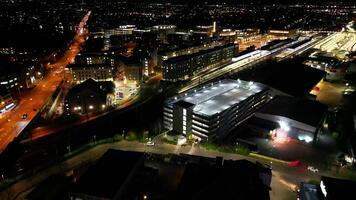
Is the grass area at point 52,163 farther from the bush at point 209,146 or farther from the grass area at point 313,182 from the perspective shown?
the grass area at point 313,182

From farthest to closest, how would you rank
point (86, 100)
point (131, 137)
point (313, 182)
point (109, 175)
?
1. point (86, 100)
2. point (131, 137)
3. point (313, 182)
4. point (109, 175)

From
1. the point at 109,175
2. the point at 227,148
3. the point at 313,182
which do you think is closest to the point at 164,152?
the point at 227,148

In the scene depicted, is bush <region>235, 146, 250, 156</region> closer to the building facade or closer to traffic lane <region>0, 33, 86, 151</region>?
traffic lane <region>0, 33, 86, 151</region>

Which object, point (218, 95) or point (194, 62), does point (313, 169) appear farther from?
point (194, 62)

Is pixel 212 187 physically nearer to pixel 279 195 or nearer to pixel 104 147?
pixel 279 195

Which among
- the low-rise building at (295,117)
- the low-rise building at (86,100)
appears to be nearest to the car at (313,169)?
the low-rise building at (295,117)

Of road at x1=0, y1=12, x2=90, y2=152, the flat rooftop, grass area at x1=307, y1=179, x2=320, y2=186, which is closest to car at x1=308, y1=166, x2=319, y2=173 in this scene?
grass area at x1=307, y1=179, x2=320, y2=186
